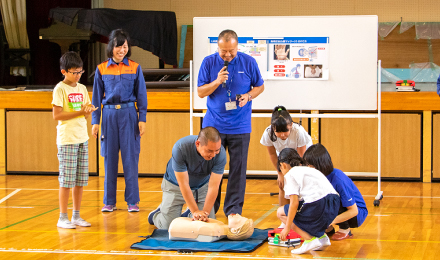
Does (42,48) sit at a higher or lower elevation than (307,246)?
higher

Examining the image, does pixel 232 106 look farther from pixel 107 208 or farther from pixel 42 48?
pixel 42 48

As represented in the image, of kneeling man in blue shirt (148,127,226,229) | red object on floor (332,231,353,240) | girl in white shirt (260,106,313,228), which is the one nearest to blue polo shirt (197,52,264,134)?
girl in white shirt (260,106,313,228)

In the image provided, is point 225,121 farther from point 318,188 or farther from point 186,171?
point 318,188

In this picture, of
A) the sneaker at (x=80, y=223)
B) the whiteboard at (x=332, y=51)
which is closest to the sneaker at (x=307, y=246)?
the sneaker at (x=80, y=223)

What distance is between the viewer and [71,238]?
10.9ft

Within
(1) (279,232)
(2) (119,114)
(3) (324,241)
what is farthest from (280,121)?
(2) (119,114)

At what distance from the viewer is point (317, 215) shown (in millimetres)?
3041

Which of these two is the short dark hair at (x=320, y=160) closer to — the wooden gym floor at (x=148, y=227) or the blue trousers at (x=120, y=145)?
the wooden gym floor at (x=148, y=227)

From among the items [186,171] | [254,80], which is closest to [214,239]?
[186,171]

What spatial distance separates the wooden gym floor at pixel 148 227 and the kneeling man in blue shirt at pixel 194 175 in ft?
0.80

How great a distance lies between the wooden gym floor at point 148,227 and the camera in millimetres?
2947

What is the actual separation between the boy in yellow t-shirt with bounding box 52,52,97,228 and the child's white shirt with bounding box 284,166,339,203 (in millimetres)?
1423

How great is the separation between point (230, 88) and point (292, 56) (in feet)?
4.48

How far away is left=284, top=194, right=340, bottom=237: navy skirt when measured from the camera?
304cm
